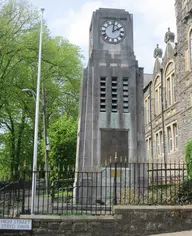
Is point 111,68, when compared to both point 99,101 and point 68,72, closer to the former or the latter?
point 99,101

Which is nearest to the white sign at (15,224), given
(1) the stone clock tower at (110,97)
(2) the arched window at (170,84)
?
(1) the stone clock tower at (110,97)

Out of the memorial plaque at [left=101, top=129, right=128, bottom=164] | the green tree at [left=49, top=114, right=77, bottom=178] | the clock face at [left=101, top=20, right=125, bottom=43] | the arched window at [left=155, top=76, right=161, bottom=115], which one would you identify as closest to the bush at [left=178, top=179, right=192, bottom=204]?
the memorial plaque at [left=101, top=129, right=128, bottom=164]

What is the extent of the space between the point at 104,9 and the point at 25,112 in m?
17.9

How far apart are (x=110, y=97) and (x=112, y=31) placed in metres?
3.18

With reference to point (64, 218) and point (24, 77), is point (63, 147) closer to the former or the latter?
point (24, 77)

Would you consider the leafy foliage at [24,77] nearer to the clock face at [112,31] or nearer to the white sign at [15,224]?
the clock face at [112,31]

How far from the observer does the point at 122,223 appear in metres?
10.3

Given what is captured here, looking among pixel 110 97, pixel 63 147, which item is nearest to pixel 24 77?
pixel 63 147

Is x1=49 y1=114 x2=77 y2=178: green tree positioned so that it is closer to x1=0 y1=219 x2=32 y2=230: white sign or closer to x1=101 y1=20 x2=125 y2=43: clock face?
x1=101 y1=20 x2=125 y2=43: clock face

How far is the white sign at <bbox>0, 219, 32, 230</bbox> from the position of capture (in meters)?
9.98

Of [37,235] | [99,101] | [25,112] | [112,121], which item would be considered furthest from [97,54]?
[25,112]

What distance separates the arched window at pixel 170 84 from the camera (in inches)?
1336

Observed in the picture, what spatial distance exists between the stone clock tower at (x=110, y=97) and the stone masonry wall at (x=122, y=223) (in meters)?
4.71

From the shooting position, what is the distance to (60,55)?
35.6 meters
